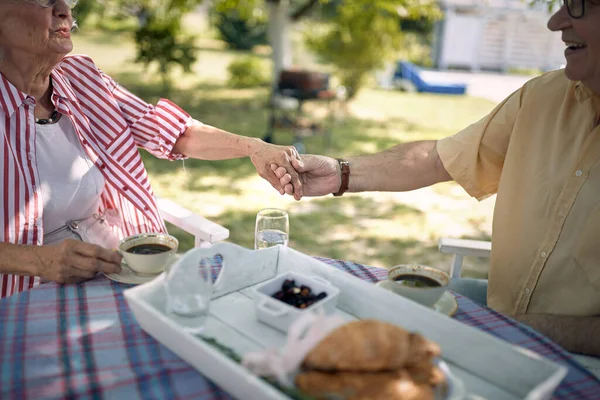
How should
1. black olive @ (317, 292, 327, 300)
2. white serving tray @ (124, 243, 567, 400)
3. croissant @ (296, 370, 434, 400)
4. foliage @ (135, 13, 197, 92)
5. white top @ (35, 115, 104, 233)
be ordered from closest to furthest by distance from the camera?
croissant @ (296, 370, 434, 400) < white serving tray @ (124, 243, 567, 400) < black olive @ (317, 292, 327, 300) < white top @ (35, 115, 104, 233) < foliage @ (135, 13, 197, 92)

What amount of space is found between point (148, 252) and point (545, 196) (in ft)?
5.06

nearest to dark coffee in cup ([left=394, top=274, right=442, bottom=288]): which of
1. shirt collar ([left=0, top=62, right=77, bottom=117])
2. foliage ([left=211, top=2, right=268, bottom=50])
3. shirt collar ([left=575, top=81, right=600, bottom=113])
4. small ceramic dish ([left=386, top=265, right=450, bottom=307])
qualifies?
small ceramic dish ([left=386, top=265, right=450, bottom=307])

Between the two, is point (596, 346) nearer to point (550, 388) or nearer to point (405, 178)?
point (550, 388)

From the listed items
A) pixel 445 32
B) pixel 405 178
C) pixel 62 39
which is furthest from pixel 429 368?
pixel 445 32

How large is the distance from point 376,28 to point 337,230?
27.0 feet

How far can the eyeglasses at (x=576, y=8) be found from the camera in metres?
1.94

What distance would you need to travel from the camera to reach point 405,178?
8.83ft

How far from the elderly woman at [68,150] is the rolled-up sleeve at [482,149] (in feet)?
2.62

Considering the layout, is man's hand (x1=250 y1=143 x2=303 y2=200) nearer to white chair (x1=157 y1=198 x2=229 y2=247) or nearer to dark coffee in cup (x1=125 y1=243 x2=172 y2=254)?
white chair (x1=157 y1=198 x2=229 y2=247)

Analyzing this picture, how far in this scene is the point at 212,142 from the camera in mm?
2883

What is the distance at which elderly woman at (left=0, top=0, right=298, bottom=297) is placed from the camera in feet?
7.16

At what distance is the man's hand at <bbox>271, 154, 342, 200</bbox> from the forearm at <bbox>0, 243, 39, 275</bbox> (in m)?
1.21

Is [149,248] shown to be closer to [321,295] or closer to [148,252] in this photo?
[148,252]

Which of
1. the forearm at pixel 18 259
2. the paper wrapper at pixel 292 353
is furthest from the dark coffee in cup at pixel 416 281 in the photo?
the forearm at pixel 18 259
